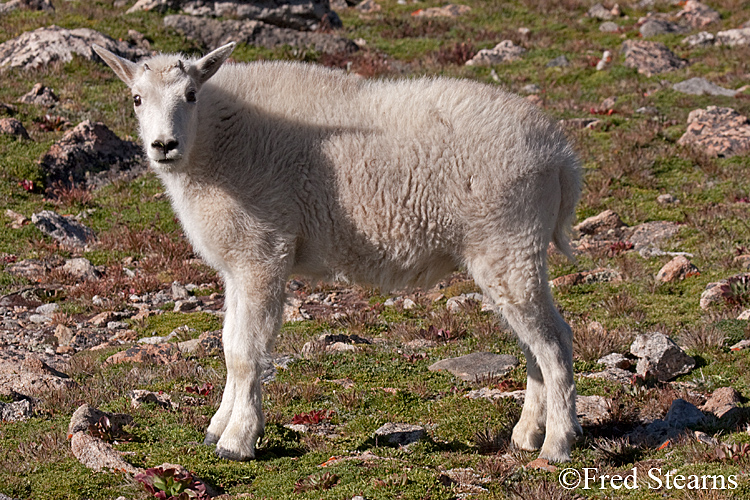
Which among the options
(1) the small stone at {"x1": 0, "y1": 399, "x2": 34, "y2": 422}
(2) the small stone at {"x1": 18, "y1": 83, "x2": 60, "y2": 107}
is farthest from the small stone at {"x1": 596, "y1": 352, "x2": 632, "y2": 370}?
(2) the small stone at {"x1": 18, "y1": 83, "x2": 60, "y2": 107}

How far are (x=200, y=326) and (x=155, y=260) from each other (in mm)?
2720

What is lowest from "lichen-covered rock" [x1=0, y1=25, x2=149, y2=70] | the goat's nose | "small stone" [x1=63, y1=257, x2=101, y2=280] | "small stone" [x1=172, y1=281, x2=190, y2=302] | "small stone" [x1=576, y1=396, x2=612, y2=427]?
"small stone" [x1=172, y1=281, x2=190, y2=302]

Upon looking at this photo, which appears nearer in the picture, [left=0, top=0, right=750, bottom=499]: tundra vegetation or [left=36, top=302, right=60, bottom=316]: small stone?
[left=0, top=0, right=750, bottom=499]: tundra vegetation

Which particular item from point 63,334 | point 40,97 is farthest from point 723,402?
point 40,97

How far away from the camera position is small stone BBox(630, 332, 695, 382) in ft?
26.6

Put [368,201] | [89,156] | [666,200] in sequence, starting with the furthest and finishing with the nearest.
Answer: [89,156] → [666,200] → [368,201]

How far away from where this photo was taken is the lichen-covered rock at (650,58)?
2109cm

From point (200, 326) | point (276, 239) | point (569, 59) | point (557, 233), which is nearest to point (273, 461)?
point (276, 239)

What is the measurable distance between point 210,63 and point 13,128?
10232 millimetres

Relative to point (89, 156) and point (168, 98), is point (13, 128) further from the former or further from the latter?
point (168, 98)

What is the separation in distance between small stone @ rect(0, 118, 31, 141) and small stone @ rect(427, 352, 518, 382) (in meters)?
10.6

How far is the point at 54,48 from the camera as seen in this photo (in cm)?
1948

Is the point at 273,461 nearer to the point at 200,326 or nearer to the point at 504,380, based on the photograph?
the point at 504,380

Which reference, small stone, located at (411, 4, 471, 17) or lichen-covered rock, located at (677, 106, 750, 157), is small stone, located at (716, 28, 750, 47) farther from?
small stone, located at (411, 4, 471, 17)
